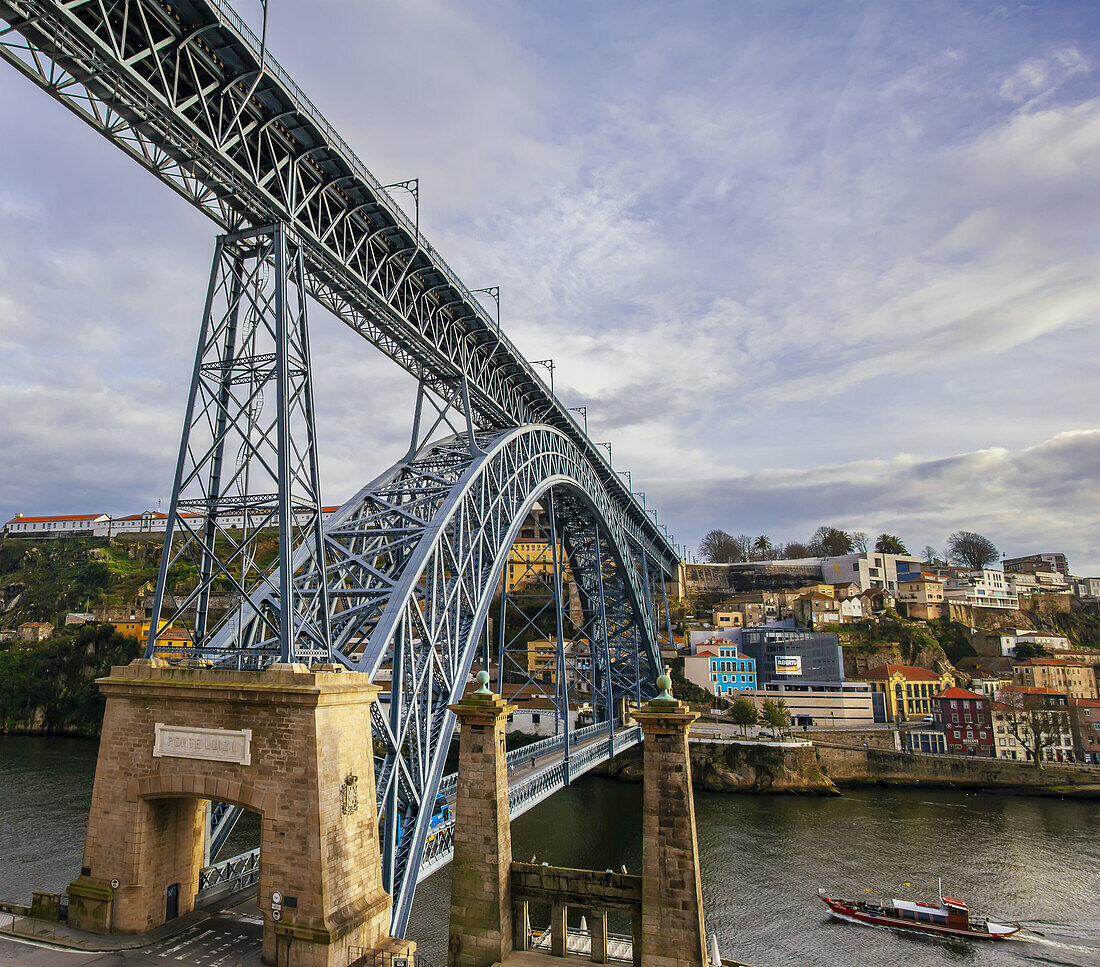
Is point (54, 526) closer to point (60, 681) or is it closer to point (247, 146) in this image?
point (60, 681)

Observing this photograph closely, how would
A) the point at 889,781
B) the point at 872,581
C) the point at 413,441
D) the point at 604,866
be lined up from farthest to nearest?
the point at 872,581 < the point at 889,781 < the point at 604,866 < the point at 413,441

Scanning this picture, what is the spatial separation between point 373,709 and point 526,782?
920 cm

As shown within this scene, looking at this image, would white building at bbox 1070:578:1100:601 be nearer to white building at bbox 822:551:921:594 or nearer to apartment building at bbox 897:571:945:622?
white building at bbox 822:551:921:594

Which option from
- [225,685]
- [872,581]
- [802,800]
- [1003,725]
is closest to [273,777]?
[225,685]

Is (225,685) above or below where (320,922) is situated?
above

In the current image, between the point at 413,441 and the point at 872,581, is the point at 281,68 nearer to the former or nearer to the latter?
the point at 413,441

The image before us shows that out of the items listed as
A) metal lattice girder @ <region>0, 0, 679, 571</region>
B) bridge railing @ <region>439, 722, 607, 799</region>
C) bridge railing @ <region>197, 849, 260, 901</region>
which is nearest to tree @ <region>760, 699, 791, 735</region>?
bridge railing @ <region>439, 722, 607, 799</region>

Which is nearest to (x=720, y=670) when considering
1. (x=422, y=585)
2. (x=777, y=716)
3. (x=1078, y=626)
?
(x=777, y=716)

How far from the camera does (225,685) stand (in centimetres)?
1091

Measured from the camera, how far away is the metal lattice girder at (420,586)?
15.2m

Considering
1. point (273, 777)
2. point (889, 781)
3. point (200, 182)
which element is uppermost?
point (200, 182)

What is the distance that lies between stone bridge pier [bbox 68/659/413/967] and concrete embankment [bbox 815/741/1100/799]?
44.0m

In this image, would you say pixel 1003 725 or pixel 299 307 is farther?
pixel 1003 725

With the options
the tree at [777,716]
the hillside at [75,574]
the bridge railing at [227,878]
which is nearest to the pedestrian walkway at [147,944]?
the bridge railing at [227,878]
